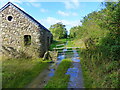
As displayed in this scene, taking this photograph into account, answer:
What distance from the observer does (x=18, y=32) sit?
988 centimetres

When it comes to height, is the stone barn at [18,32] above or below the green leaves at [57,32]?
below

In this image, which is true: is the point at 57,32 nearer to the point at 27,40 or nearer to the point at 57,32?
the point at 57,32

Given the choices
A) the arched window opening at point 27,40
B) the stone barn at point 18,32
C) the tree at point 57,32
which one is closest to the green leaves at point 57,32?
the tree at point 57,32

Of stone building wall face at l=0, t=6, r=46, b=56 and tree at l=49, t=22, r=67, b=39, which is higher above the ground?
tree at l=49, t=22, r=67, b=39

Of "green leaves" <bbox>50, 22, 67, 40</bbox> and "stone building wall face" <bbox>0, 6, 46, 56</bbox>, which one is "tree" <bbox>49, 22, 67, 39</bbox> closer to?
"green leaves" <bbox>50, 22, 67, 40</bbox>

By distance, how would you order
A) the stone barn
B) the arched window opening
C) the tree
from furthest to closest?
1. the tree
2. the arched window opening
3. the stone barn

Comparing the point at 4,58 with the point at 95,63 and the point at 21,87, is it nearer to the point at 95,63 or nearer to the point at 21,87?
the point at 21,87

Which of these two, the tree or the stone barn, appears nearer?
the stone barn

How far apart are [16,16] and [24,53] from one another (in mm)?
3507

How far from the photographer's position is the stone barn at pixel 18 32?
9719mm

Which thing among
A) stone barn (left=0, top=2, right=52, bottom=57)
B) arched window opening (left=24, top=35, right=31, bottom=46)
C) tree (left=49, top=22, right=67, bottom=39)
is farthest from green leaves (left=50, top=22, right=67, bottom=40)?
stone barn (left=0, top=2, right=52, bottom=57)

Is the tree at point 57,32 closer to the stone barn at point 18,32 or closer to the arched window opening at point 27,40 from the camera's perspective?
the arched window opening at point 27,40

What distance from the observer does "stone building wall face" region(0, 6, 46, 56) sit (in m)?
9.74

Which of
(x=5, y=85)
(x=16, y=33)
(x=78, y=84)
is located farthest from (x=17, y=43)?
(x=78, y=84)
